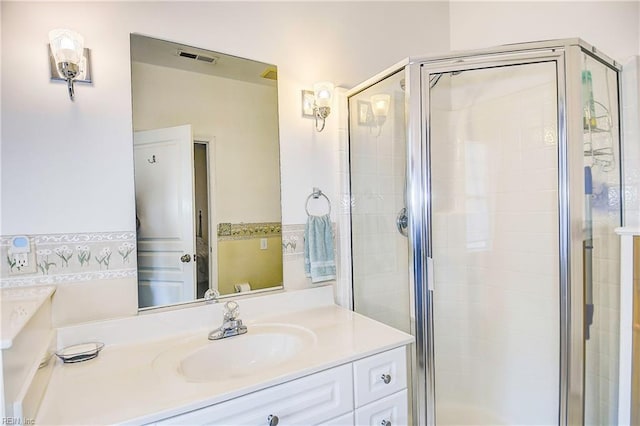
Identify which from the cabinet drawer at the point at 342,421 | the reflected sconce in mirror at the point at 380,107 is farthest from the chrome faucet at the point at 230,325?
the reflected sconce in mirror at the point at 380,107

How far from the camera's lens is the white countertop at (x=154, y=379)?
32.3 inches

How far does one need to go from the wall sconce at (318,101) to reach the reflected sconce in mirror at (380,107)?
8.8 inches

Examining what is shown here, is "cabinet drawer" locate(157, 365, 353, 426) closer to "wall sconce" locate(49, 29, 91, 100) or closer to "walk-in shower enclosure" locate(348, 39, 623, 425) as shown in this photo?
"walk-in shower enclosure" locate(348, 39, 623, 425)

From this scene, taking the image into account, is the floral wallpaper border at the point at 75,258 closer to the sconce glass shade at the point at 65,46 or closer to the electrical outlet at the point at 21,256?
the electrical outlet at the point at 21,256

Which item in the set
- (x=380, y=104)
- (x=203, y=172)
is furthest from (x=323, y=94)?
(x=203, y=172)

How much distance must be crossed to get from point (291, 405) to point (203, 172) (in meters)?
0.96

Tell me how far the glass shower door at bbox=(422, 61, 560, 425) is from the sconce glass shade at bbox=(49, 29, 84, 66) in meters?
1.32

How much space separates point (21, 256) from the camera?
1.11 metres

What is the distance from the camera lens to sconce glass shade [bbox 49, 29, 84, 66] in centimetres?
110

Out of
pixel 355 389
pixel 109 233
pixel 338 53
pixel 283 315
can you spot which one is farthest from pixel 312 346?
pixel 338 53

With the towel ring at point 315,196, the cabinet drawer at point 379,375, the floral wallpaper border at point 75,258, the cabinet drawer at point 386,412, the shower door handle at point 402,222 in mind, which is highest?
the towel ring at point 315,196

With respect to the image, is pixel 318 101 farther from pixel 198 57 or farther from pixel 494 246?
pixel 494 246

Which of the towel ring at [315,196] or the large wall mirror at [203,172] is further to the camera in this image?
the towel ring at [315,196]

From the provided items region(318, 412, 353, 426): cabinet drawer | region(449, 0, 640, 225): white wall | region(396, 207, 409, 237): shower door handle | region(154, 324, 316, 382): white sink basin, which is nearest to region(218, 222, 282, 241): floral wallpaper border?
region(154, 324, 316, 382): white sink basin
